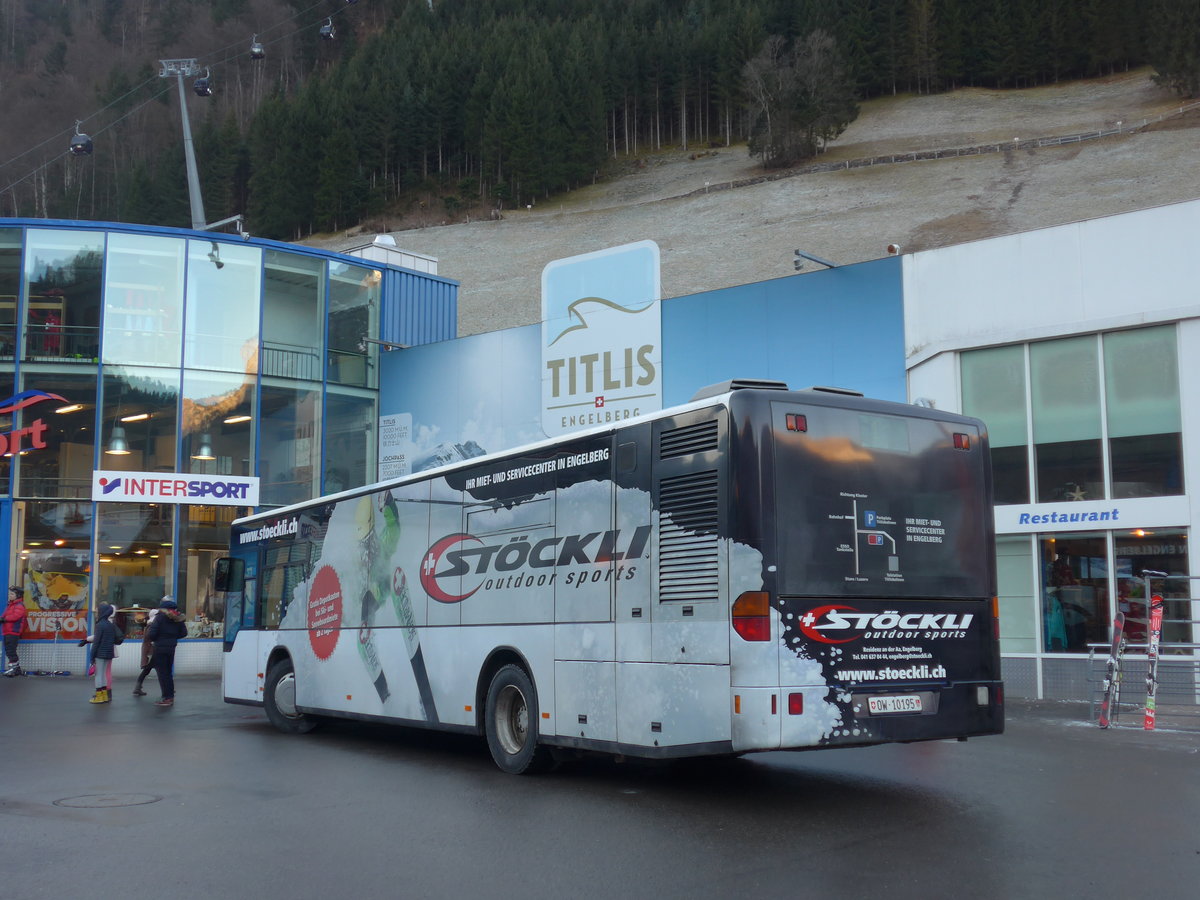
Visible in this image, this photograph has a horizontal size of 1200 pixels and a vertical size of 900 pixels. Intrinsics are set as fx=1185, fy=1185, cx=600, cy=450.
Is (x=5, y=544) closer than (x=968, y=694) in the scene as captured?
No

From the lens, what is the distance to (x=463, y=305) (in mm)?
67312

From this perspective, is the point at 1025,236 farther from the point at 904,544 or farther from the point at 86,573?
the point at 86,573

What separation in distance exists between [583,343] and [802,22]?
301 feet

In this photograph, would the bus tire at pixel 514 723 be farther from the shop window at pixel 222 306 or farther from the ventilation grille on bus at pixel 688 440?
the shop window at pixel 222 306

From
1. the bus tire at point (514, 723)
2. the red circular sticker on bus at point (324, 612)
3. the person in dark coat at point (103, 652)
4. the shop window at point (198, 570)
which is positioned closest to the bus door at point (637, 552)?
the bus tire at point (514, 723)

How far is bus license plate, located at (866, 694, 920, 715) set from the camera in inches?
343

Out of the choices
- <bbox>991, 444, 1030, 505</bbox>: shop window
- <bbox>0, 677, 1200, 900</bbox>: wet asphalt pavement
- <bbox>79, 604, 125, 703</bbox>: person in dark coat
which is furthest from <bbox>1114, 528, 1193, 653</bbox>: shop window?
<bbox>79, 604, 125, 703</bbox>: person in dark coat

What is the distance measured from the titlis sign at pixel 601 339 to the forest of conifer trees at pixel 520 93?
7039 cm

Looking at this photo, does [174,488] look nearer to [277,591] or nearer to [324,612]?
[277,591]

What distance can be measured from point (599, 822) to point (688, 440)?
9.42 feet

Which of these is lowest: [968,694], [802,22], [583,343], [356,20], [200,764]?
[200,764]

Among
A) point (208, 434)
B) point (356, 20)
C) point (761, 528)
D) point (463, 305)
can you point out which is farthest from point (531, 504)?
point (356, 20)

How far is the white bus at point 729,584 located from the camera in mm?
8523

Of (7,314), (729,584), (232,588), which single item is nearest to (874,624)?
(729,584)
